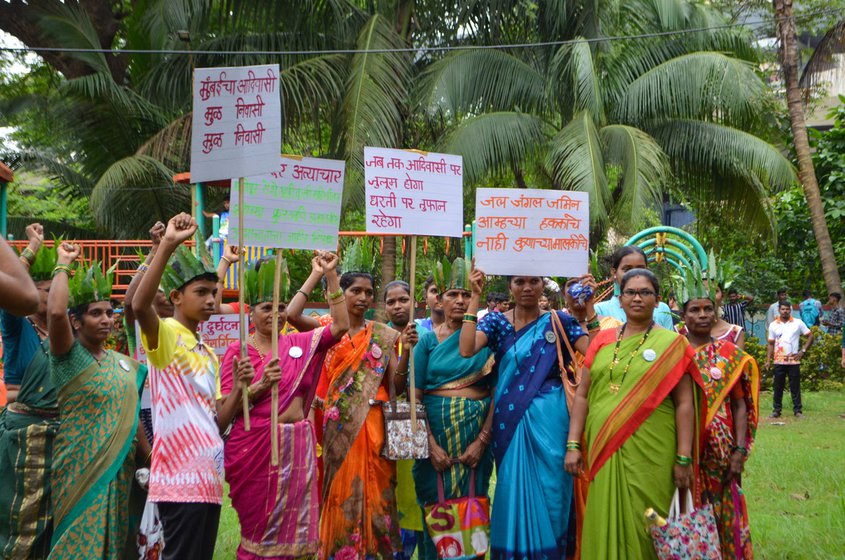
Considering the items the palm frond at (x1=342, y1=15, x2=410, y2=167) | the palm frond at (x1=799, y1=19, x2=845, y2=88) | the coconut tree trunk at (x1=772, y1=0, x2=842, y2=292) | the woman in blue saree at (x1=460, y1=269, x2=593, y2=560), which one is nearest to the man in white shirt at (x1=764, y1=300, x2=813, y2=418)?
the coconut tree trunk at (x1=772, y1=0, x2=842, y2=292)

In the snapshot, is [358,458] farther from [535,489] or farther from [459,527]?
[535,489]

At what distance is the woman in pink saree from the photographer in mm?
5277

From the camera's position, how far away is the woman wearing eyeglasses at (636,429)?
498cm

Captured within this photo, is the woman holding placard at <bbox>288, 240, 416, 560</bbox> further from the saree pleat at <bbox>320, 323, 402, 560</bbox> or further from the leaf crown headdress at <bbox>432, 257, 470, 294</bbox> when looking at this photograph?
the leaf crown headdress at <bbox>432, 257, 470, 294</bbox>

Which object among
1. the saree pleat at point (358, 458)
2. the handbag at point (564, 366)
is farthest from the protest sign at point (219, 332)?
the handbag at point (564, 366)

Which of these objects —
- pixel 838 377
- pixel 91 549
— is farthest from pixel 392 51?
pixel 91 549

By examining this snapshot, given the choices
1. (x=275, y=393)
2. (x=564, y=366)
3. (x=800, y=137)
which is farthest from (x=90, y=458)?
(x=800, y=137)

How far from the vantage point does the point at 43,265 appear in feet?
16.5

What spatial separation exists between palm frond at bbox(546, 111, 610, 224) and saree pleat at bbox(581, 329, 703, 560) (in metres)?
10.3

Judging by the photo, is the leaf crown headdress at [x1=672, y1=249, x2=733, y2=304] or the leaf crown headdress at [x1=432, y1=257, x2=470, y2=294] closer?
the leaf crown headdress at [x1=672, y1=249, x2=733, y2=304]

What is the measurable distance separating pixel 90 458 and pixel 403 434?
1.80 meters

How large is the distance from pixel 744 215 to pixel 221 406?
637 inches

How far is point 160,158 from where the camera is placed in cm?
1712

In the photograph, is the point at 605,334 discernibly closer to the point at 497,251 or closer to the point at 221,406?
the point at 497,251
